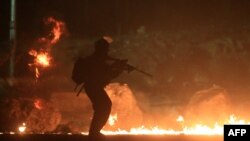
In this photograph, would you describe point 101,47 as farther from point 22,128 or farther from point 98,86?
point 22,128

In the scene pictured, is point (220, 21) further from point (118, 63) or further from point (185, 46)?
point (118, 63)

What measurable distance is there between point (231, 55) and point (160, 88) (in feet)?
12.4

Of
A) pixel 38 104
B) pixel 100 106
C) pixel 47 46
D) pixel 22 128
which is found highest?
pixel 47 46

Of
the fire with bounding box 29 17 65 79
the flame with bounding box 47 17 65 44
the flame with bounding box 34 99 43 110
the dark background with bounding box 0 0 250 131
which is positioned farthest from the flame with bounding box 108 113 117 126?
the flame with bounding box 47 17 65 44

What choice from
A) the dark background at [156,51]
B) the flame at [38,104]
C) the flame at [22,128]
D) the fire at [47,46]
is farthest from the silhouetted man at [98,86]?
the fire at [47,46]

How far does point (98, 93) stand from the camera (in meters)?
11.0

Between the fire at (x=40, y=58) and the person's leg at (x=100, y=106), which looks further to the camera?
the fire at (x=40, y=58)

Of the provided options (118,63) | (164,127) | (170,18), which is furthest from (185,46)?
(118,63)

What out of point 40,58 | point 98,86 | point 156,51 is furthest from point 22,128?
point 98,86

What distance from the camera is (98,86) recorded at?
438 inches

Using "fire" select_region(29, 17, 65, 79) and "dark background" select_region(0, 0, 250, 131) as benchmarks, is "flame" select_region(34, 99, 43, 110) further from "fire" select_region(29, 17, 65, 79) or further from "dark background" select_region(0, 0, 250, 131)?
"fire" select_region(29, 17, 65, 79)

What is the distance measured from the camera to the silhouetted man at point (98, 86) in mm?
11023

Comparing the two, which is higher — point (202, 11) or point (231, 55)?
point (202, 11)

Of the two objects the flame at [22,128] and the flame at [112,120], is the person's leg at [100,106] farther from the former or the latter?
the flame at [112,120]
